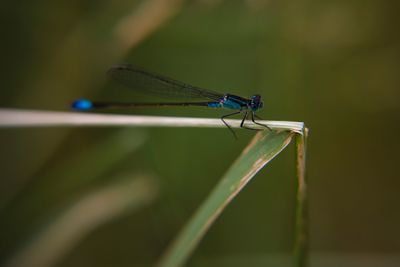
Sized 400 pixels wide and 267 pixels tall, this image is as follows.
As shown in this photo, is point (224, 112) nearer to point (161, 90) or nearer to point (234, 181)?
point (161, 90)

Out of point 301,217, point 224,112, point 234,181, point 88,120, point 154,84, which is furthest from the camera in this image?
point 224,112

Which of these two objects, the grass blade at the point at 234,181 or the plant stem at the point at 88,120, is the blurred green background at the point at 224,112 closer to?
the plant stem at the point at 88,120

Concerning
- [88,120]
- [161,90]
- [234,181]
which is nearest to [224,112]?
[161,90]

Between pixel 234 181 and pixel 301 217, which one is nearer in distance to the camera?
pixel 301 217

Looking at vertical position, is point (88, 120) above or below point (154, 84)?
below

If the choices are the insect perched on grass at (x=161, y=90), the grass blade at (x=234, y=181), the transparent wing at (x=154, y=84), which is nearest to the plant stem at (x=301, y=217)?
the grass blade at (x=234, y=181)

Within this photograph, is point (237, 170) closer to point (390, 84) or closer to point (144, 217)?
point (144, 217)
